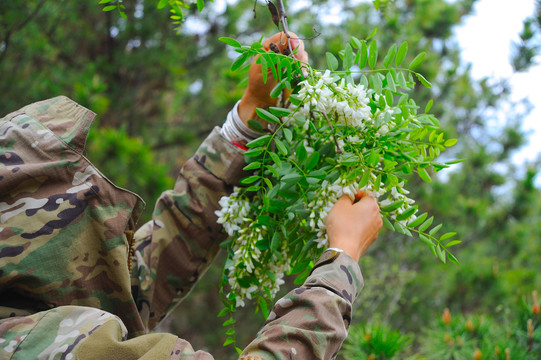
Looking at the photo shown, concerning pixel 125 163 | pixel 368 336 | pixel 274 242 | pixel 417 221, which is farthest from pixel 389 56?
pixel 125 163

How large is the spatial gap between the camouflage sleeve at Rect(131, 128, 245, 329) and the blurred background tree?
1259 millimetres

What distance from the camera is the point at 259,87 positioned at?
1235 millimetres

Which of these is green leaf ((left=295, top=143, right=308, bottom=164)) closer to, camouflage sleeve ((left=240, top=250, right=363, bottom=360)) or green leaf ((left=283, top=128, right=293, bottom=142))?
green leaf ((left=283, top=128, right=293, bottom=142))

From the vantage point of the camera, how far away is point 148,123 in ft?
11.5

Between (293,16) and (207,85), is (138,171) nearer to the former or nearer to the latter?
(207,85)

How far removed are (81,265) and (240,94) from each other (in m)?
2.04

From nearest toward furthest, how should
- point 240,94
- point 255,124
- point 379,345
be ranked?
point 255,124
point 379,345
point 240,94

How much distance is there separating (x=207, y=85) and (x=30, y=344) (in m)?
3.21

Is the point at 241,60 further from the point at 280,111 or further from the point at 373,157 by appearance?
the point at 373,157

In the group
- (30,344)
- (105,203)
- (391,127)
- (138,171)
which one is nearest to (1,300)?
(30,344)

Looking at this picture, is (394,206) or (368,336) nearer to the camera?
(394,206)

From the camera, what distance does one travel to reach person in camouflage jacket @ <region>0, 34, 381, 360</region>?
83 centimetres

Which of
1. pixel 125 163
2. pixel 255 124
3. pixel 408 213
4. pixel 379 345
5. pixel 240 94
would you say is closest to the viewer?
pixel 408 213

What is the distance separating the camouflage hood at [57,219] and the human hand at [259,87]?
1.35 feet
